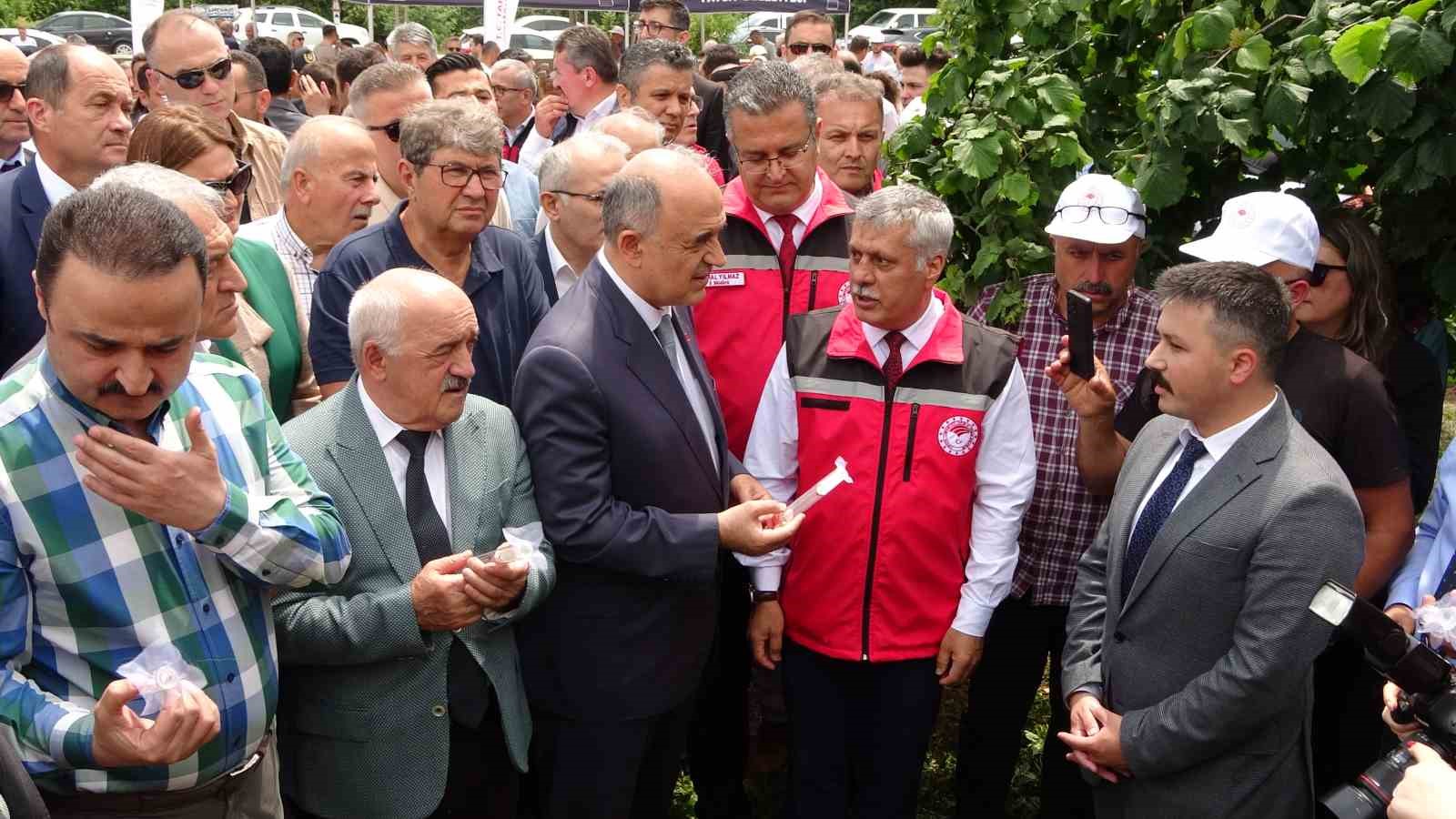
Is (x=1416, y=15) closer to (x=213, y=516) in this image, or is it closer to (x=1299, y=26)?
(x=1299, y=26)

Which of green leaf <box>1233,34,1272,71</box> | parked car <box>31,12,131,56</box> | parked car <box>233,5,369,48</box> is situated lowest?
parked car <box>31,12,131,56</box>

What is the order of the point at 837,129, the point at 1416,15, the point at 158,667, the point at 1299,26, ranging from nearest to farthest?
1. the point at 158,667
2. the point at 1416,15
3. the point at 1299,26
4. the point at 837,129

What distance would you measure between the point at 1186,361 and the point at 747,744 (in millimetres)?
2256

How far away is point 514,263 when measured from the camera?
4.31 meters

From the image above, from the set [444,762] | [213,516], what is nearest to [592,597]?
[444,762]

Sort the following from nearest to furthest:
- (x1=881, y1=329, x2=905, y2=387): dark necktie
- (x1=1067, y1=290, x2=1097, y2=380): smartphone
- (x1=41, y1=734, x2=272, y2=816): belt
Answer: (x1=41, y1=734, x2=272, y2=816): belt < (x1=1067, y1=290, x2=1097, y2=380): smartphone < (x1=881, y1=329, x2=905, y2=387): dark necktie

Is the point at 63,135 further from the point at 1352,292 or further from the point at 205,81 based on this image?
the point at 1352,292

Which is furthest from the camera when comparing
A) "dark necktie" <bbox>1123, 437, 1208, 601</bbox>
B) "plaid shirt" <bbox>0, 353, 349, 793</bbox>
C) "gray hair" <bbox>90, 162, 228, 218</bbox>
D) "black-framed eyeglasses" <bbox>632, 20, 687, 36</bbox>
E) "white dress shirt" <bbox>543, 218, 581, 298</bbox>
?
"black-framed eyeglasses" <bbox>632, 20, 687, 36</bbox>

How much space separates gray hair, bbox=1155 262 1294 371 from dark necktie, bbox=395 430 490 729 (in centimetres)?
194

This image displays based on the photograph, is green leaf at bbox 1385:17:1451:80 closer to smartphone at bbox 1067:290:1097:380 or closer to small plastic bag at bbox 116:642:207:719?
smartphone at bbox 1067:290:1097:380

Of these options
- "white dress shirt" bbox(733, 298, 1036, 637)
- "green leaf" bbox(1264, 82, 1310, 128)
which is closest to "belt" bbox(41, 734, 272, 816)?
"white dress shirt" bbox(733, 298, 1036, 637)

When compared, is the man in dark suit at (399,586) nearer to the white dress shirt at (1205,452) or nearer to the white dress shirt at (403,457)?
the white dress shirt at (403,457)

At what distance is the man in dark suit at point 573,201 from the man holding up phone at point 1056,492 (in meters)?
1.53

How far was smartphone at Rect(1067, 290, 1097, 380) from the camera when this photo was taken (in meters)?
3.61
